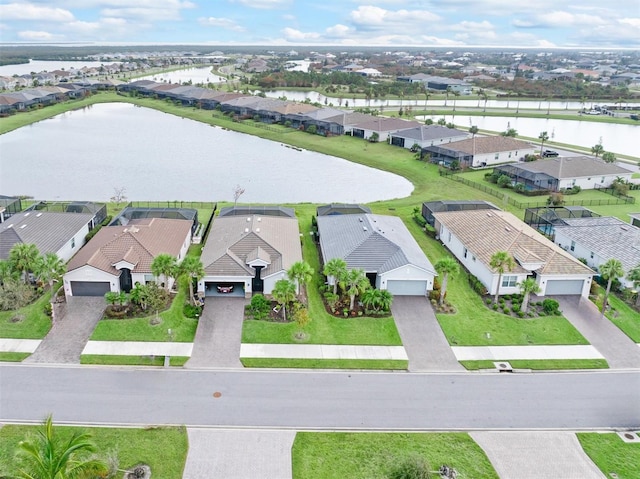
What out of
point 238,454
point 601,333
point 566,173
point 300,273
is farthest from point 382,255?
point 566,173

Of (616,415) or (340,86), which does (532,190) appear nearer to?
(616,415)

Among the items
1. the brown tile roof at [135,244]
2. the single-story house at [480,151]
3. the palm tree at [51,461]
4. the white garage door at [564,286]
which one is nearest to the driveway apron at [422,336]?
the white garage door at [564,286]

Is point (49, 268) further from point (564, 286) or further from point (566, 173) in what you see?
point (566, 173)

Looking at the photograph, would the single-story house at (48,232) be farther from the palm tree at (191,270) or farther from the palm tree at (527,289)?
the palm tree at (527,289)

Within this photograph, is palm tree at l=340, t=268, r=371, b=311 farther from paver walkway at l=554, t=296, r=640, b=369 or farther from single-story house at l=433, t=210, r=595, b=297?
paver walkway at l=554, t=296, r=640, b=369

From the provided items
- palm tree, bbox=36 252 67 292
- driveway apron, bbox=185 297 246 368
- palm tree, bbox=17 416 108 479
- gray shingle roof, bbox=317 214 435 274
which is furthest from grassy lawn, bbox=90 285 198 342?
palm tree, bbox=17 416 108 479

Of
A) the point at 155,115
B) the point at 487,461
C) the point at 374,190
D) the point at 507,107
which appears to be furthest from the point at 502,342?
the point at 507,107
